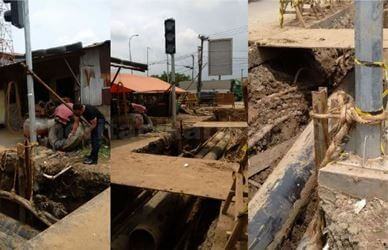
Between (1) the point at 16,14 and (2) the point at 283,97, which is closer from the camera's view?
(2) the point at 283,97

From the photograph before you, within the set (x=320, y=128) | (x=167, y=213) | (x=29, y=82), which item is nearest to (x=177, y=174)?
A: (x=167, y=213)

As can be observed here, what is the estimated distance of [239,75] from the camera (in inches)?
41.3

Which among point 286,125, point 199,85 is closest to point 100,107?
point 199,85

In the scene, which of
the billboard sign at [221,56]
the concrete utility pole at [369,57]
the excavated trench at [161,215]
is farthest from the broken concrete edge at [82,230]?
the concrete utility pole at [369,57]

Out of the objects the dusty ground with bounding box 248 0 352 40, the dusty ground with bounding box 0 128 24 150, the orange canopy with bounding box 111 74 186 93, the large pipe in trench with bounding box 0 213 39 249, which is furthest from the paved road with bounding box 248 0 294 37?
the large pipe in trench with bounding box 0 213 39 249

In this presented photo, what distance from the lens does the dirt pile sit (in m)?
1.34

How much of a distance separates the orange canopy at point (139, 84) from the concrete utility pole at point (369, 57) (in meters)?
0.58

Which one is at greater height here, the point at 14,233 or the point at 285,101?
the point at 285,101

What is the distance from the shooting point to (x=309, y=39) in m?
1.85

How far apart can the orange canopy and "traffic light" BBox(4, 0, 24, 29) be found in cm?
101

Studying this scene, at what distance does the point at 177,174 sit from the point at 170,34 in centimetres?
42

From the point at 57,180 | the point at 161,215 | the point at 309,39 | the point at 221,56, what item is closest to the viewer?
the point at 221,56

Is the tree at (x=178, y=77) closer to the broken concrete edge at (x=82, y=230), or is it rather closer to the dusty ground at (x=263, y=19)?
the dusty ground at (x=263, y=19)

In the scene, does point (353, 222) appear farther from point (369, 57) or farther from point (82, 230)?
point (82, 230)
